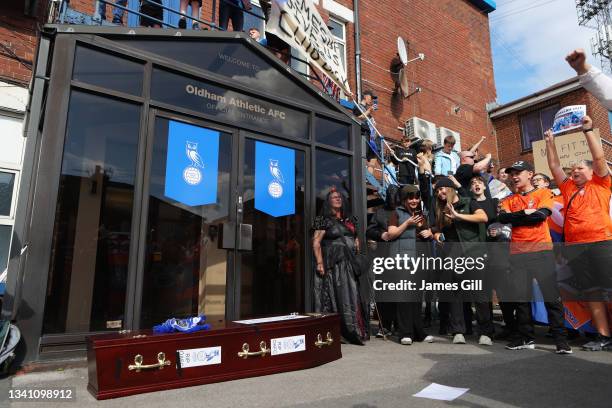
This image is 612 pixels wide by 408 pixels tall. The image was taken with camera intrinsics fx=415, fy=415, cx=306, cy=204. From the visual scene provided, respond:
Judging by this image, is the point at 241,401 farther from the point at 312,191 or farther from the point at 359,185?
→ the point at 359,185

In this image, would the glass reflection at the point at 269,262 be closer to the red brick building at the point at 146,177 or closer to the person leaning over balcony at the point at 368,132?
the red brick building at the point at 146,177

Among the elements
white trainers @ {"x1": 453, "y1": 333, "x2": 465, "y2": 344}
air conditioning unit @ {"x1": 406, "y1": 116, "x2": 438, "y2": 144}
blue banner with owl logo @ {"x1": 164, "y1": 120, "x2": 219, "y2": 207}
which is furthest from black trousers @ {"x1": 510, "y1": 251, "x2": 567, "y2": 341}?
air conditioning unit @ {"x1": 406, "y1": 116, "x2": 438, "y2": 144}

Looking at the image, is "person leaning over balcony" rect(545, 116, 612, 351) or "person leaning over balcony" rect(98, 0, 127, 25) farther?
"person leaning over balcony" rect(98, 0, 127, 25)

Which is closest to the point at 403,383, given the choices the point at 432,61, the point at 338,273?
the point at 338,273

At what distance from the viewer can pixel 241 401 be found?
2902mm

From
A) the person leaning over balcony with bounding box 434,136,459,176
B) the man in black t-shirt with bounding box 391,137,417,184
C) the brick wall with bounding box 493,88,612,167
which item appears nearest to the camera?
the man in black t-shirt with bounding box 391,137,417,184

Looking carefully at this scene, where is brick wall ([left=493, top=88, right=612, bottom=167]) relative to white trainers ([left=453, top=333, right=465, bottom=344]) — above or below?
above

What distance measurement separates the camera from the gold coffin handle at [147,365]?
3078 mm

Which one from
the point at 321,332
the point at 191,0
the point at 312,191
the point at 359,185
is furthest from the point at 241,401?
the point at 191,0

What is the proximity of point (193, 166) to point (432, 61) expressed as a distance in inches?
425

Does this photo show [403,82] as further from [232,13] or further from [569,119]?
[569,119]

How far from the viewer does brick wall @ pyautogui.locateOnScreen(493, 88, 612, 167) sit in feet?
47.4

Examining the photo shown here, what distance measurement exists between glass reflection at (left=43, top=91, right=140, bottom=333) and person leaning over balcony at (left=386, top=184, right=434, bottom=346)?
3.14 m

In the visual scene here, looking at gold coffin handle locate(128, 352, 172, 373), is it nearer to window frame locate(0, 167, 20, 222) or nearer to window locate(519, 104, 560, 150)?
window frame locate(0, 167, 20, 222)
